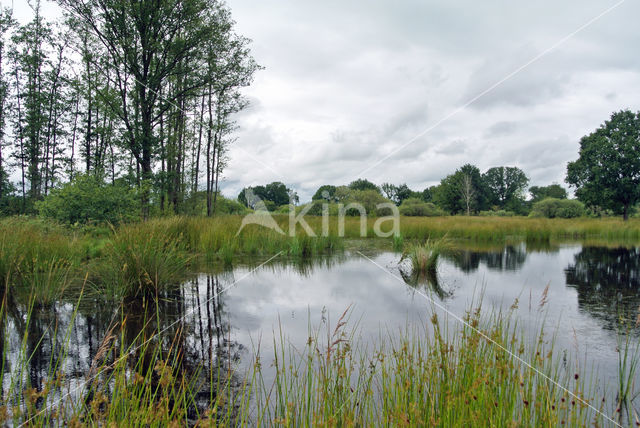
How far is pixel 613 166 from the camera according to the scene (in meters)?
26.9

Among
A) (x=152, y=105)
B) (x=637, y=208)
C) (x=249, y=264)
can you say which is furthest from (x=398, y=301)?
(x=637, y=208)

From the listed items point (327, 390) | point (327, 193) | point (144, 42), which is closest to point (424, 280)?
point (327, 390)

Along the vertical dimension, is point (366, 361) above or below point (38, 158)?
below

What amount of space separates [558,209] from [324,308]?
1588 inches

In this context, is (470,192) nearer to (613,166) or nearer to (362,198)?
(613,166)

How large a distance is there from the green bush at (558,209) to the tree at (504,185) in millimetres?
17367

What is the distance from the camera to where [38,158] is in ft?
73.6

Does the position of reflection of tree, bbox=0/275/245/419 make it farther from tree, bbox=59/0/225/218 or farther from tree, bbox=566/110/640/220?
tree, bbox=566/110/640/220

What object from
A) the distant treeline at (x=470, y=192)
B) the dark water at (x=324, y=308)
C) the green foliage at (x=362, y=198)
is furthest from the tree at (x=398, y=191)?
the dark water at (x=324, y=308)

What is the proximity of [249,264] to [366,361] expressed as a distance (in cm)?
579

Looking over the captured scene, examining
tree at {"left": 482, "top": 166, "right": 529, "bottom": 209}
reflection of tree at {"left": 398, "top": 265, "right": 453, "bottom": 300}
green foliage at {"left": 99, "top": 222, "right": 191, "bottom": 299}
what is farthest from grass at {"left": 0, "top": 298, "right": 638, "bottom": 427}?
tree at {"left": 482, "top": 166, "right": 529, "bottom": 209}

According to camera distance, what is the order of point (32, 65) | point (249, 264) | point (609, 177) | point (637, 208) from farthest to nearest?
point (637, 208)
point (609, 177)
point (32, 65)
point (249, 264)

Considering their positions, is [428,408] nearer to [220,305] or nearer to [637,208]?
[220,305]

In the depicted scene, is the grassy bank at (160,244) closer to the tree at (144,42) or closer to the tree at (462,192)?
the tree at (144,42)
